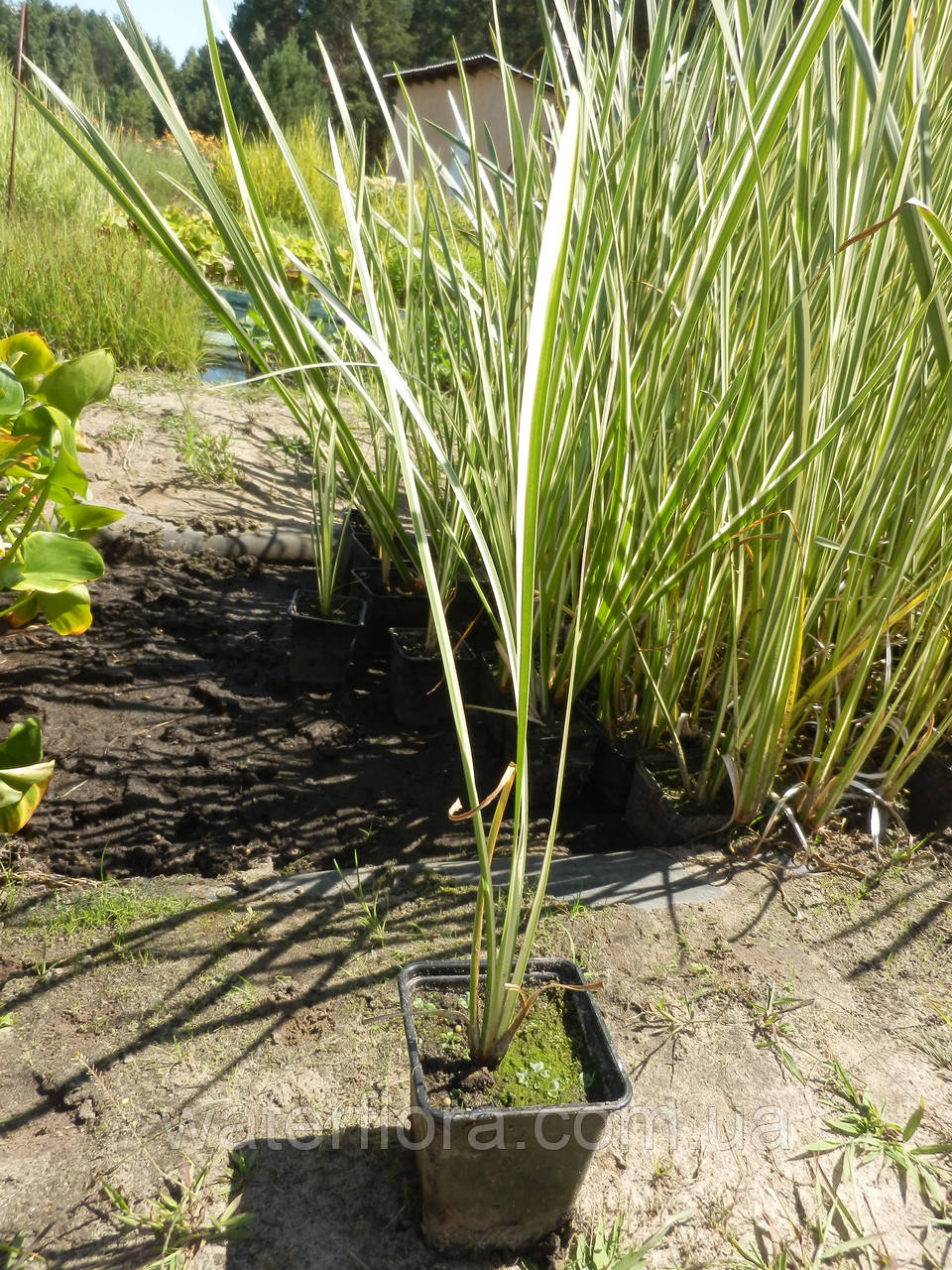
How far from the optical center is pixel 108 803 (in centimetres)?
148

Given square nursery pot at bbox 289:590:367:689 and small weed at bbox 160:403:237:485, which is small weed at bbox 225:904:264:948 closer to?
square nursery pot at bbox 289:590:367:689

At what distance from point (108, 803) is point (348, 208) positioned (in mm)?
1058

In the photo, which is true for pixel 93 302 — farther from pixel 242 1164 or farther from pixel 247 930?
pixel 242 1164

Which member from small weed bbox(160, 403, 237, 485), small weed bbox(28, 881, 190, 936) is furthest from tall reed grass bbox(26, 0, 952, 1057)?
small weed bbox(160, 403, 237, 485)

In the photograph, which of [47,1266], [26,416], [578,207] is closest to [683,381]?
[578,207]

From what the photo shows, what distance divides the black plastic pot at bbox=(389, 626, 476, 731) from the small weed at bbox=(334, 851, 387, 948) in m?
0.54

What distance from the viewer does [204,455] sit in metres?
2.84

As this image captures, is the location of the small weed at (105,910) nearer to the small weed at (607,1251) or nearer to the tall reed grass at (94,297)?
the small weed at (607,1251)

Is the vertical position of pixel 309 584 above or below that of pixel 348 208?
below

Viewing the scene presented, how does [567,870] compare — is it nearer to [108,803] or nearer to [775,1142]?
[775,1142]

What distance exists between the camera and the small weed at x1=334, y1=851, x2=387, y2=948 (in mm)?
1161

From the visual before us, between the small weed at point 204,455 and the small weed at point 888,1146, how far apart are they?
8.13 feet

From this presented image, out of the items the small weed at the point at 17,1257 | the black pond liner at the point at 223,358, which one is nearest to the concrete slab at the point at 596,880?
the small weed at the point at 17,1257

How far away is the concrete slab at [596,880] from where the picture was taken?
1.25 m
